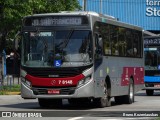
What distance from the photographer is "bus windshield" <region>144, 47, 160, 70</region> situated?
1280 inches

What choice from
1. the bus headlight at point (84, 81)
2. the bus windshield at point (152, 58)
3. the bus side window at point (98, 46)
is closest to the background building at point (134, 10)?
the bus windshield at point (152, 58)

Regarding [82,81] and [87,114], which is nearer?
[87,114]

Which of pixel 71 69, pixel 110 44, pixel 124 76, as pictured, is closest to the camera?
pixel 71 69

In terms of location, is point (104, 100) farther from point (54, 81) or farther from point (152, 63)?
point (152, 63)

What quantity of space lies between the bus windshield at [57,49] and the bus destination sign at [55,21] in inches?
12.7

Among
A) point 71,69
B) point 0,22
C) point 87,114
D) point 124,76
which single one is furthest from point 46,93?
point 0,22

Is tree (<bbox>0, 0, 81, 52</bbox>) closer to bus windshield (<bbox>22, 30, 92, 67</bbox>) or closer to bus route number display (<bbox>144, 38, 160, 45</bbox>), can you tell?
bus route number display (<bbox>144, 38, 160, 45</bbox>)

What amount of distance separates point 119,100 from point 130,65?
157 cm

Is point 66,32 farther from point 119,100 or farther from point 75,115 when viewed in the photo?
point 119,100

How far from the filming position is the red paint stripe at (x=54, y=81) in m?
20.2

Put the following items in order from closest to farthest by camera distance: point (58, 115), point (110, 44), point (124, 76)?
point (58, 115)
point (110, 44)
point (124, 76)

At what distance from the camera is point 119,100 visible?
83.1 ft

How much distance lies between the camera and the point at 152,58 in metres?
32.6

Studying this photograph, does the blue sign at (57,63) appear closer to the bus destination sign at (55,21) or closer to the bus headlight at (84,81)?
the bus headlight at (84,81)
